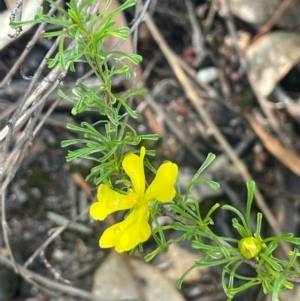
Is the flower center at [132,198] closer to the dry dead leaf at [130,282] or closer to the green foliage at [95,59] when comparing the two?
the green foliage at [95,59]

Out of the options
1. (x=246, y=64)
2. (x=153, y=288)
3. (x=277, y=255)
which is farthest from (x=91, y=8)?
(x=277, y=255)

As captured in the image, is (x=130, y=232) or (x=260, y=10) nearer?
(x=130, y=232)

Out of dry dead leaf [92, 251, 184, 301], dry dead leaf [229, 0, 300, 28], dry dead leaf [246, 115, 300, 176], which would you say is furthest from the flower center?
dry dead leaf [229, 0, 300, 28]

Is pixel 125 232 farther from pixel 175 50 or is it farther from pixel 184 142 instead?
pixel 175 50

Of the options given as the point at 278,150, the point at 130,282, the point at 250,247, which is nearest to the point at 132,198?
the point at 250,247

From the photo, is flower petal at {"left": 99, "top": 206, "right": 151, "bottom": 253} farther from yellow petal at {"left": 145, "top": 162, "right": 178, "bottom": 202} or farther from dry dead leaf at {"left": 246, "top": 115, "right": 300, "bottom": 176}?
dry dead leaf at {"left": 246, "top": 115, "right": 300, "bottom": 176}

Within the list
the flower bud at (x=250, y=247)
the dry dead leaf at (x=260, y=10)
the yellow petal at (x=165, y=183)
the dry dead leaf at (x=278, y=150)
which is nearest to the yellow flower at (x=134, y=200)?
the yellow petal at (x=165, y=183)

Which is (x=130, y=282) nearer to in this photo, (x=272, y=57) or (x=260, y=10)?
(x=272, y=57)
